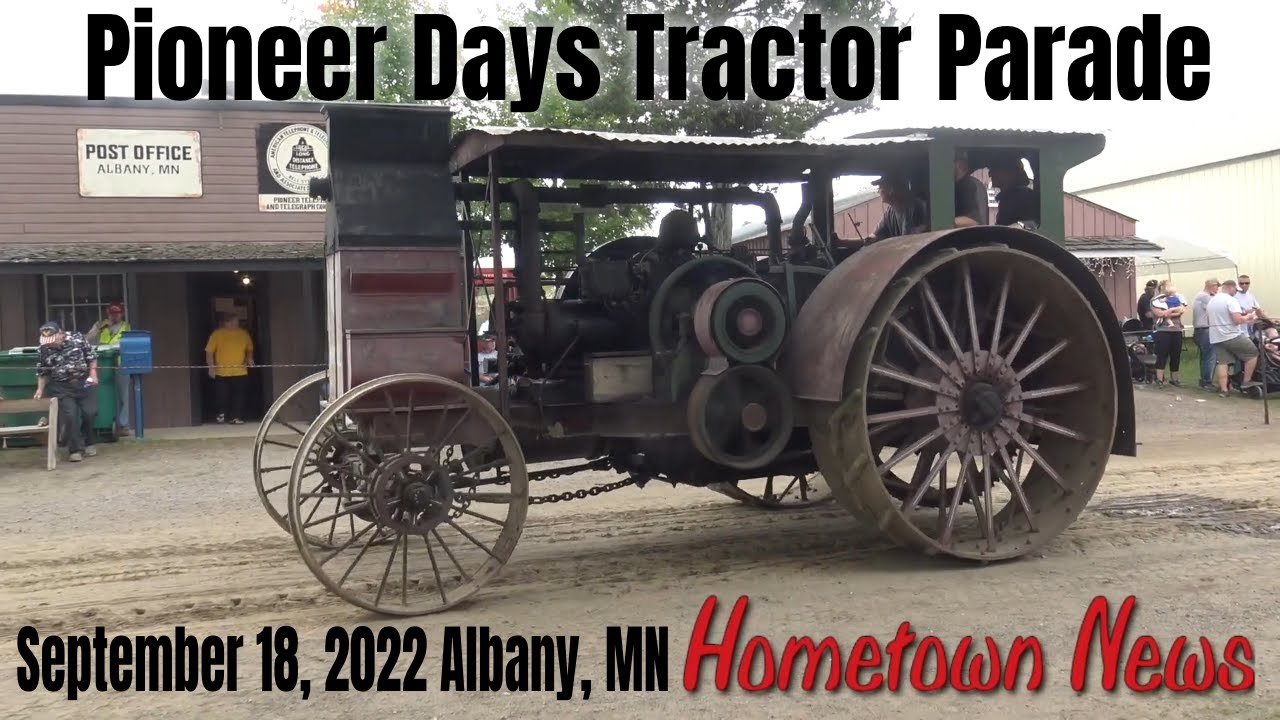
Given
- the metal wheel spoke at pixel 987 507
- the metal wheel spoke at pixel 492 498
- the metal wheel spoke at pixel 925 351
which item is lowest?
the metal wheel spoke at pixel 987 507

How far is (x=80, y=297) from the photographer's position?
14.8 m

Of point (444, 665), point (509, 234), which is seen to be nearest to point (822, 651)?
point (444, 665)

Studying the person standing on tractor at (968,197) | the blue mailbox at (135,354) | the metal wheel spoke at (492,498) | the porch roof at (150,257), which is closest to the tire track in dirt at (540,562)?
the metal wheel spoke at (492,498)

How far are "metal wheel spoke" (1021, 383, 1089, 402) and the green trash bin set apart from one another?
1070cm

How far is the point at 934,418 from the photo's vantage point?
596 cm

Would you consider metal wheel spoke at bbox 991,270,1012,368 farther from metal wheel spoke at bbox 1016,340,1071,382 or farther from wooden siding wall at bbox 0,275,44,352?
wooden siding wall at bbox 0,275,44,352

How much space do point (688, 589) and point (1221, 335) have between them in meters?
13.0

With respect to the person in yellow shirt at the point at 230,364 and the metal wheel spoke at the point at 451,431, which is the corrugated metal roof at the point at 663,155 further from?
the person in yellow shirt at the point at 230,364

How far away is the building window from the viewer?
48.5 feet

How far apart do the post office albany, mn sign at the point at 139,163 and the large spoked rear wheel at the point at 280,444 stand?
11.9 feet

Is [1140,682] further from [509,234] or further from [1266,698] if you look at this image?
[509,234]

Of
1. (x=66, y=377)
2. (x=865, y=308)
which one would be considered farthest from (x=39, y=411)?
(x=865, y=308)

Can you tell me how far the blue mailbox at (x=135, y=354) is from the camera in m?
12.7

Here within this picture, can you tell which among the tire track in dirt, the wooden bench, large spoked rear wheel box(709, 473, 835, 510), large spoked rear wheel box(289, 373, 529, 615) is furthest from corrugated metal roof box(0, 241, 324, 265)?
large spoked rear wheel box(289, 373, 529, 615)
